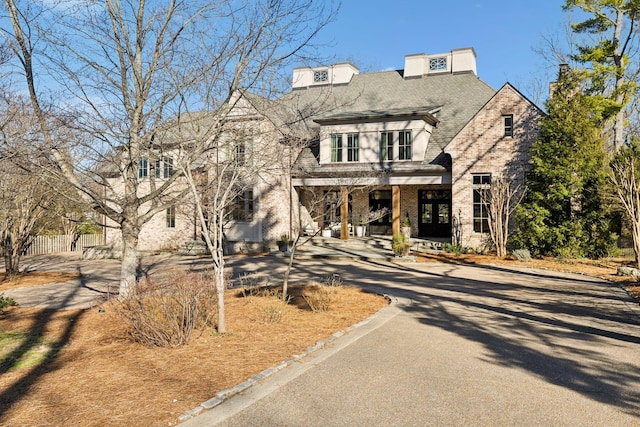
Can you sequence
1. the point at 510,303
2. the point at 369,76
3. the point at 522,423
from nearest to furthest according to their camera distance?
the point at 522,423, the point at 510,303, the point at 369,76

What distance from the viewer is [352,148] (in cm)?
2461

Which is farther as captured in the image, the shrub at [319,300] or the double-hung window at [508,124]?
the double-hung window at [508,124]

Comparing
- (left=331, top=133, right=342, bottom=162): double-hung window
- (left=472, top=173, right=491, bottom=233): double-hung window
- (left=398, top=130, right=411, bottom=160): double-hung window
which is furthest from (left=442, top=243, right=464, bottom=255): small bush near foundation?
(left=331, top=133, right=342, bottom=162): double-hung window

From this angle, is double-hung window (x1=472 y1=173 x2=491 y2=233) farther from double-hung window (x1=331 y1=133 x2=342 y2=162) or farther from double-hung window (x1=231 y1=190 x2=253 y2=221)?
double-hung window (x1=231 y1=190 x2=253 y2=221)

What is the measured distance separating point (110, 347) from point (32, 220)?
37.8ft

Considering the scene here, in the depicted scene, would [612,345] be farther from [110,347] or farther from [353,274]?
[353,274]

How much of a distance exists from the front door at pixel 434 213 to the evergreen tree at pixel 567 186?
260 inches

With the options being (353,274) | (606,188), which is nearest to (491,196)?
(606,188)

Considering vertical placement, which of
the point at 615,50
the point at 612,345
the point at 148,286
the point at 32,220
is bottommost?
the point at 612,345

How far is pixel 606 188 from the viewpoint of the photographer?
720 inches

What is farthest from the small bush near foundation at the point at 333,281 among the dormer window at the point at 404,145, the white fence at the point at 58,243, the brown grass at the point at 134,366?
the white fence at the point at 58,243

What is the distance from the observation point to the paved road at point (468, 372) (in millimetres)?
4816

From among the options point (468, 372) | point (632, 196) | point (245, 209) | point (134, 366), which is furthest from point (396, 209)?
point (134, 366)

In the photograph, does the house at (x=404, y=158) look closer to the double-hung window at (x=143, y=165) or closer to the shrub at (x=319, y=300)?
the double-hung window at (x=143, y=165)
